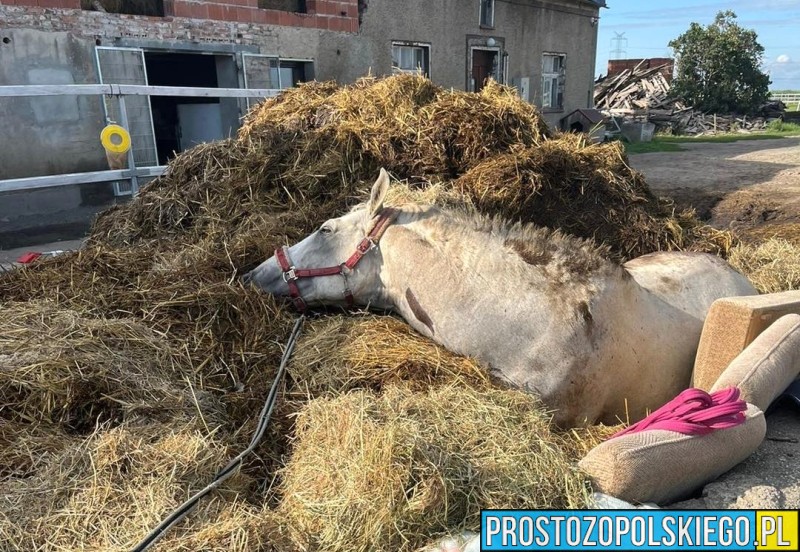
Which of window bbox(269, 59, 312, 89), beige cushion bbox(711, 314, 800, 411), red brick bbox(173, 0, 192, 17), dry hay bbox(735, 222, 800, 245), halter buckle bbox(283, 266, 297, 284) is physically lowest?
dry hay bbox(735, 222, 800, 245)

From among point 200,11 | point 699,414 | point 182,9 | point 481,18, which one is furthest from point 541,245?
point 481,18

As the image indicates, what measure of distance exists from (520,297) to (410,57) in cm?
1304

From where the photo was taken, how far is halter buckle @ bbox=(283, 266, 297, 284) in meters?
3.10

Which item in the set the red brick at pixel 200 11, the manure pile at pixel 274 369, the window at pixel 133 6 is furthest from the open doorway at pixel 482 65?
the manure pile at pixel 274 369

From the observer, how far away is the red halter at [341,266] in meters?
3.00

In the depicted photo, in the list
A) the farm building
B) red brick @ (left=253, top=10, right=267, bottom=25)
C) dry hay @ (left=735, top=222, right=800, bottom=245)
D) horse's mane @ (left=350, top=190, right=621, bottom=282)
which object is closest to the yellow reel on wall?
the farm building

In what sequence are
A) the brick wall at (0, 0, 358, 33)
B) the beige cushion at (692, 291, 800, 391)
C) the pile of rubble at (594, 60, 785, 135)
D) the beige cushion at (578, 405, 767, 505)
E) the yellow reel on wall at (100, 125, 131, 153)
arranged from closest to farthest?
the beige cushion at (578, 405, 767, 505), the beige cushion at (692, 291, 800, 391), the yellow reel on wall at (100, 125, 131, 153), the brick wall at (0, 0, 358, 33), the pile of rubble at (594, 60, 785, 135)

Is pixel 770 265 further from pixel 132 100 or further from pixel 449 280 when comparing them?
pixel 132 100

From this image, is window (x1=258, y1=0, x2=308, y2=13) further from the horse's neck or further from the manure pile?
the horse's neck

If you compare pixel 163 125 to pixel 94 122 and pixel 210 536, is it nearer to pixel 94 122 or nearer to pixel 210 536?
pixel 94 122

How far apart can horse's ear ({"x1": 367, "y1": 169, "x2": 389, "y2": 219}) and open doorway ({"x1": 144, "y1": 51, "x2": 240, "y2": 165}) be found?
18.0 ft

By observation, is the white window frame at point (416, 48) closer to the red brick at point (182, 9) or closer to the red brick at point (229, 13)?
the red brick at point (229, 13)

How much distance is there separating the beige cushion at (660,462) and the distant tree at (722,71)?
29.6 m

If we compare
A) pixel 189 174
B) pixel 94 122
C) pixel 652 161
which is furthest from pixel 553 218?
pixel 652 161
